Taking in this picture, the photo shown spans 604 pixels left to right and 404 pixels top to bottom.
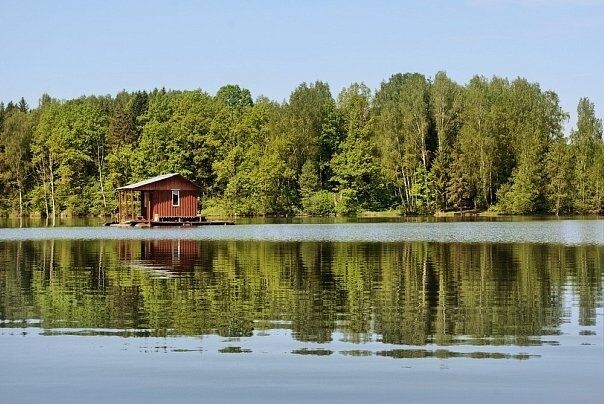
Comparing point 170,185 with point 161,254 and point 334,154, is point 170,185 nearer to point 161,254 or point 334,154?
point 334,154

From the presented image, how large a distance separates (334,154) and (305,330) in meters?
102

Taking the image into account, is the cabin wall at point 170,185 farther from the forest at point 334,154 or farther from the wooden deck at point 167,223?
the forest at point 334,154

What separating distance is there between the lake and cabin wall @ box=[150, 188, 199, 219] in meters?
50.5

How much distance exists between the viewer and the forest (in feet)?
375

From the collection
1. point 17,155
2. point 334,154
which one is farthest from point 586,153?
point 17,155

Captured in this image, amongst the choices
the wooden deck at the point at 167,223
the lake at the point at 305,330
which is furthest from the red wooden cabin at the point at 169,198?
the lake at the point at 305,330

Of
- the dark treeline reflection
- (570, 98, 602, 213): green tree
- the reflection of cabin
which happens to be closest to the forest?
(570, 98, 602, 213): green tree

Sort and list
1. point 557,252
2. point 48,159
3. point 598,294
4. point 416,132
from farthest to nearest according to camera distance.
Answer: point 48,159, point 416,132, point 557,252, point 598,294

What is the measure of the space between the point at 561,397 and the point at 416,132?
10521 centimetres

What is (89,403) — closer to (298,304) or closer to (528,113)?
(298,304)

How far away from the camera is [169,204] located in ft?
300

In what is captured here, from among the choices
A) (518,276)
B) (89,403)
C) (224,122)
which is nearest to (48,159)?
(224,122)

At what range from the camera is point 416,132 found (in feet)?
383

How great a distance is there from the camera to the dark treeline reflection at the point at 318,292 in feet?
65.0
